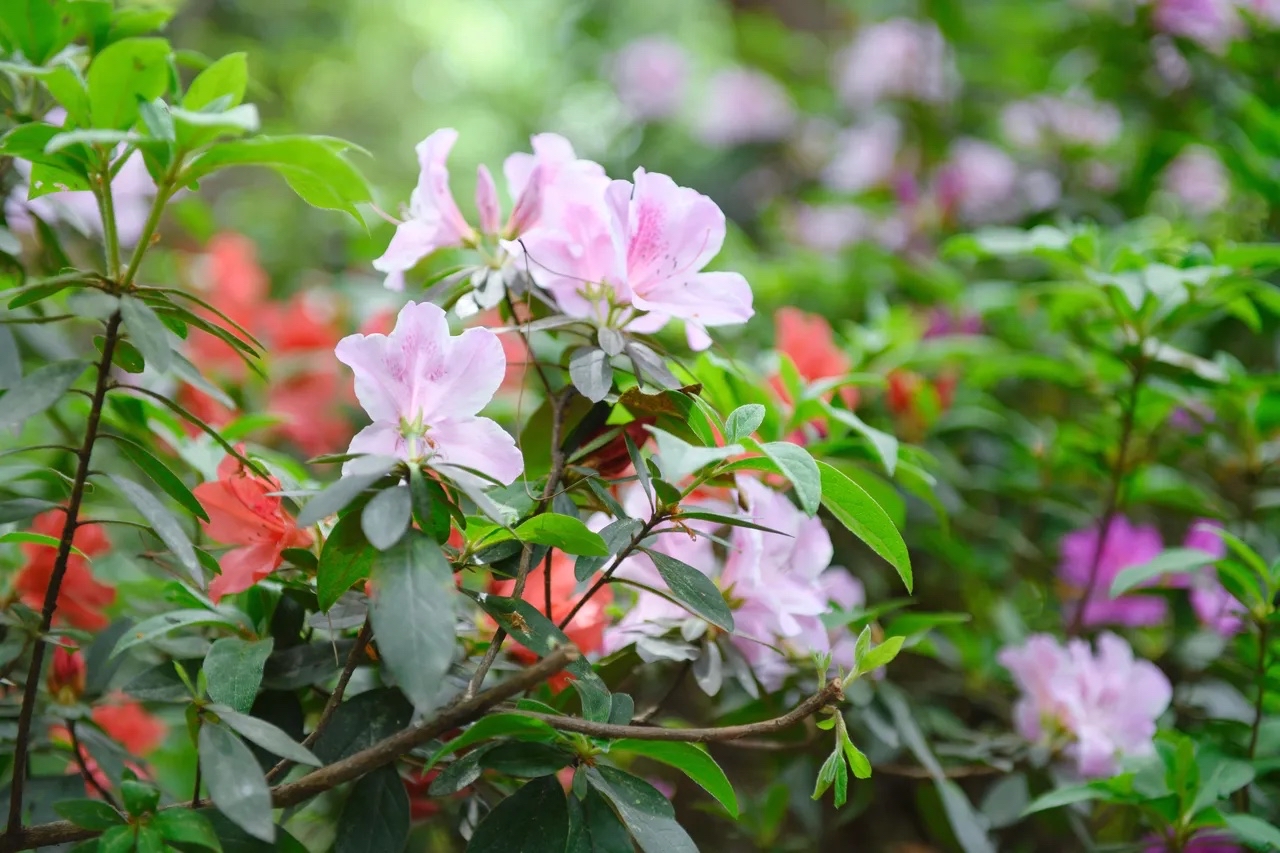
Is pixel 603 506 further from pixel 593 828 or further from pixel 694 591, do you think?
pixel 593 828

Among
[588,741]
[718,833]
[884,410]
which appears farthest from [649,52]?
[588,741]

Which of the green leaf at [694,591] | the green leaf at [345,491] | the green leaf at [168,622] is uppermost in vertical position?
the green leaf at [345,491]

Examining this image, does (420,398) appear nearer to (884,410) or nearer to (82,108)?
(82,108)

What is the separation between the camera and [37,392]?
0.54 m

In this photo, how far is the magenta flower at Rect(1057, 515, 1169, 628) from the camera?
1265 mm

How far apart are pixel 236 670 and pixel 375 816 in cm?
12

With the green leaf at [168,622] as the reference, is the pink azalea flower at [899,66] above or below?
below

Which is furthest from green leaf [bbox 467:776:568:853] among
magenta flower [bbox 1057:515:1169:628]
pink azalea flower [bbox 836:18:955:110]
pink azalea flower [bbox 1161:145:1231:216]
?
pink azalea flower [bbox 1161:145:1231:216]

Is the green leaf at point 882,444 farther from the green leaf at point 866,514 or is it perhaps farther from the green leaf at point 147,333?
the green leaf at point 147,333

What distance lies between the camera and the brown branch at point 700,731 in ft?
1.76

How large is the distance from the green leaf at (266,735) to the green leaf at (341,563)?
71mm

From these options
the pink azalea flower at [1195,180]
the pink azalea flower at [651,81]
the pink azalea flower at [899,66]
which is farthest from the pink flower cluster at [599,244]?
the pink azalea flower at [651,81]

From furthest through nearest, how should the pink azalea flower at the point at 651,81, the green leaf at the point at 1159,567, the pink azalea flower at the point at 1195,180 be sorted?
the pink azalea flower at the point at 651,81, the pink azalea flower at the point at 1195,180, the green leaf at the point at 1159,567

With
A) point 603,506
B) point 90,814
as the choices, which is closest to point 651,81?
point 603,506
